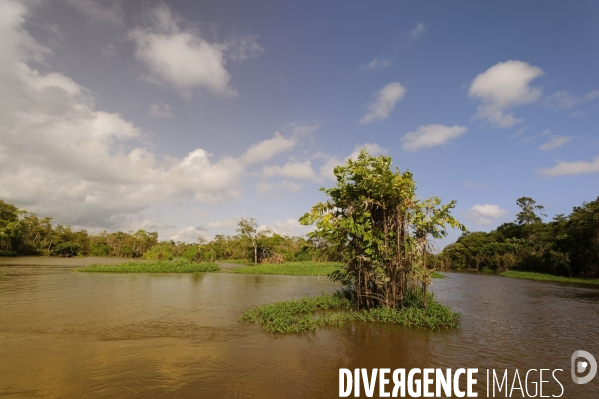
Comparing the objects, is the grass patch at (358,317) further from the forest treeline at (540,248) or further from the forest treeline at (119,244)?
the forest treeline at (119,244)

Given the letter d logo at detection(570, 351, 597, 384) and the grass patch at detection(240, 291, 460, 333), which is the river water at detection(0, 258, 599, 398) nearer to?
the letter d logo at detection(570, 351, 597, 384)

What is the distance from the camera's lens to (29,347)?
8789 millimetres

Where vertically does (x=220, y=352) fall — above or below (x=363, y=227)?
below

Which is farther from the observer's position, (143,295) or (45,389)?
(143,295)

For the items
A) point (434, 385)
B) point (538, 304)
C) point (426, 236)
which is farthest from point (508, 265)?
point (434, 385)

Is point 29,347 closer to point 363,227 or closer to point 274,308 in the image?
point 274,308

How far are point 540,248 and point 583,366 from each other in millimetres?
44717

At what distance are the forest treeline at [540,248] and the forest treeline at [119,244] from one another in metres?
27.8

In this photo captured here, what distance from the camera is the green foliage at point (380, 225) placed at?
1133 cm

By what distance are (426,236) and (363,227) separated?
8.04 feet

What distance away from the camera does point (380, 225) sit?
485 inches

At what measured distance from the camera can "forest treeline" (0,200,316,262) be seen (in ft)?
169

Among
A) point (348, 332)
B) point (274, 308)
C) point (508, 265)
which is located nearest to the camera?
point (348, 332)

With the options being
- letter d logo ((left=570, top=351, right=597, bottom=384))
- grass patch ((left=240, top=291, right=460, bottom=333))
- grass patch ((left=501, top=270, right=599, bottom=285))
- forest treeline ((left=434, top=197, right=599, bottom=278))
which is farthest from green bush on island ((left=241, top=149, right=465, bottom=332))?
grass patch ((left=501, top=270, right=599, bottom=285))
